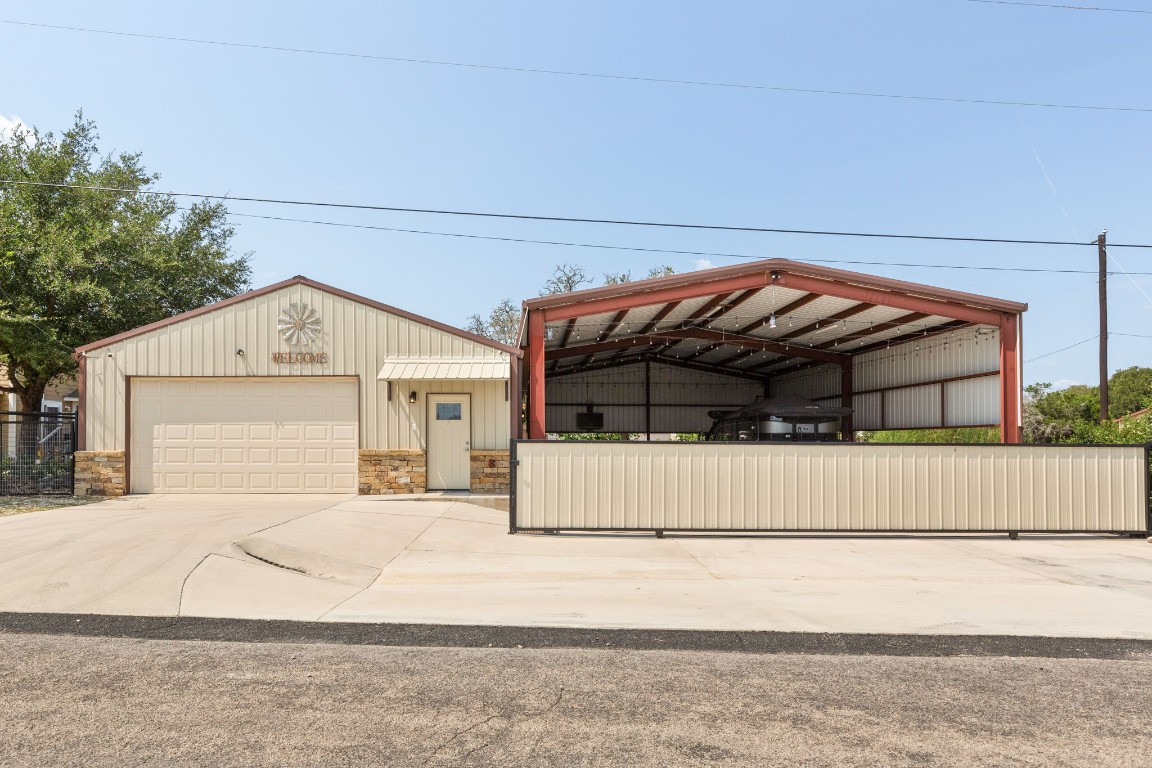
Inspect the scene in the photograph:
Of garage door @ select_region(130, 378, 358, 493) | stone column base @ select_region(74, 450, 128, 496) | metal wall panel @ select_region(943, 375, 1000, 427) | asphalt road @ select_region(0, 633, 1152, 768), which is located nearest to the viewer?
asphalt road @ select_region(0, 633, 1152, 768)

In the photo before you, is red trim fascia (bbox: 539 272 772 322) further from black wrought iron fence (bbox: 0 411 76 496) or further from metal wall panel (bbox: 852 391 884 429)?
metal wall panel (bbox: 852 391 884 429)

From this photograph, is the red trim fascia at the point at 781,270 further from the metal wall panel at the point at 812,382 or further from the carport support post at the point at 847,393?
the metal wall panel at the point at 812,382

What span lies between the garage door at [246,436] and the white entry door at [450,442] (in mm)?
1607

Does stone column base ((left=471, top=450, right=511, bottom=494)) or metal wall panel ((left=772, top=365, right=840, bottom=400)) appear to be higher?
metal wall panel ((left=772, top=365, right=840, bottom=400))

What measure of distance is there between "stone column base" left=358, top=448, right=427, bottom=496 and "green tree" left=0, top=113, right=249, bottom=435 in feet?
31.9

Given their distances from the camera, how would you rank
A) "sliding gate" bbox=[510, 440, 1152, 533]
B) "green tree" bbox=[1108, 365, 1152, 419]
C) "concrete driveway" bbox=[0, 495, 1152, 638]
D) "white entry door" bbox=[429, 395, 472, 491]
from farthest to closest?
"green tree" bbox=[1108, 365, 1152, 419] < "white entry door" bbox=[429, 395, 472, 491] < "sliding gate" bbox=[510, 440, 1152, 533] < "concrete driveway" bbox=[0, 495, 1152, 638]

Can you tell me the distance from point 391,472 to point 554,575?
7.61 meters

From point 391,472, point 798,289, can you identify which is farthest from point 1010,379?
point 391,472

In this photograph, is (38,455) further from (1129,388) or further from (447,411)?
(1129,388)

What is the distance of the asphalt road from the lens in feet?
12.0

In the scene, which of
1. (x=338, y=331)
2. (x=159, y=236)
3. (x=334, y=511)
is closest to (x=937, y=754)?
(x=334, y=511)

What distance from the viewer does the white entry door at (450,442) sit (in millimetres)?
15562

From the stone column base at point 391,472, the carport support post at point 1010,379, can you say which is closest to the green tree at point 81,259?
the stone column base at point 391,472

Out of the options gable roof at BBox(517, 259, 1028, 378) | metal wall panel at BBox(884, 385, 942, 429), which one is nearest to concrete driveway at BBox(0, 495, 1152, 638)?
gable roof at BBox(517, 259, 1028, 378)
